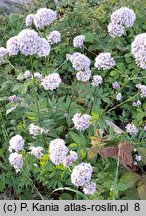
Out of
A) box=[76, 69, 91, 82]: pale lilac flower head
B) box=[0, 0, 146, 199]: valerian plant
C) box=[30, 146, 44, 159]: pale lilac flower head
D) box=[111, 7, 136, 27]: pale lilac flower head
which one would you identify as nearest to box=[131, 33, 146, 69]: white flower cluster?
box=[0, 0, 146, 199]: valerian plant

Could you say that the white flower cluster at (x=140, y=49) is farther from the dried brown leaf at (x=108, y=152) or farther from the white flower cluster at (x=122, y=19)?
the dried brown leaf at (x=108, y=152)

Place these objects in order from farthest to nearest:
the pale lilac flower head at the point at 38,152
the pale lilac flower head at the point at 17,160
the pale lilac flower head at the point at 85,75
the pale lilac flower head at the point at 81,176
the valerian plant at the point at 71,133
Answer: the pale lilac flower head at the point at 85,75 → the pale lilac flower head at the point at 38,152 → the pale lilac flower head at the point at 17,160 → the valerian plant at the point at 71,133 → the pale lilac flower head at the point at 81,176

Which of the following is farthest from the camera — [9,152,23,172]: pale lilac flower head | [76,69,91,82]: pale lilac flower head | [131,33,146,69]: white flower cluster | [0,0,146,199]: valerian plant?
[76,69,91,82]: pale lilac flower head

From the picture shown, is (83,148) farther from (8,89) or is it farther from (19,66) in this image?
(19,66)

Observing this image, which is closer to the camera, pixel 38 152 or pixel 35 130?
pixel 38 152

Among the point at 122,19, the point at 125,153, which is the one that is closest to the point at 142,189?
the point at 125,153

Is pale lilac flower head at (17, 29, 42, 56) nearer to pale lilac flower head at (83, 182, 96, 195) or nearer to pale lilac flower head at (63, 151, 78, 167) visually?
pale lilac flower head at (63, 151, 78, 167)

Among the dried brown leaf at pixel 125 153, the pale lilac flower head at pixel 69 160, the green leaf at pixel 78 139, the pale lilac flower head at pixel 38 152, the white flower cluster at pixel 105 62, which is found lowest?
the pale lilac flower head at pixel 38 152

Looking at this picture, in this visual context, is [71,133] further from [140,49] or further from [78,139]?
[140,49]

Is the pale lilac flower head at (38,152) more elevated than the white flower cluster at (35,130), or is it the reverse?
the white flower cluster at (35,130)

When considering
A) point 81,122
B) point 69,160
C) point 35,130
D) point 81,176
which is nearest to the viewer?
point 81,176

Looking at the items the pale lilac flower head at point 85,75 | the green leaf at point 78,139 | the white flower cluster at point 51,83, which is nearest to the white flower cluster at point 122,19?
the pale lilac flower head at point 85,75

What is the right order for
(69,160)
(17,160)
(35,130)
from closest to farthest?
(69,160) → (17,160) → (35,130)
